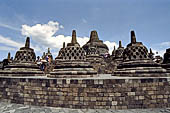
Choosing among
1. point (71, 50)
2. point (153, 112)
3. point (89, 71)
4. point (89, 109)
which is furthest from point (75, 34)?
point (153, 112)

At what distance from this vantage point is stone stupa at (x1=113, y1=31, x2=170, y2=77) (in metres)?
6.63

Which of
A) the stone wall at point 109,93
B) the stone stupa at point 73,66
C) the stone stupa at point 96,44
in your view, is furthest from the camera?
the stone stupa at point 96,44

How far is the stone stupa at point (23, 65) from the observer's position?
8.81m

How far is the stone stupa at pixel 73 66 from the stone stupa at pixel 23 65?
3159 mm

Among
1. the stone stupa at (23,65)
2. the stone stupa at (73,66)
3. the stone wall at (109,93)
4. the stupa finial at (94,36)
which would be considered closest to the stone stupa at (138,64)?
the stone wall at (109,93)

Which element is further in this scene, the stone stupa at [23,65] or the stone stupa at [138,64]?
the stone stupa at [23,65]

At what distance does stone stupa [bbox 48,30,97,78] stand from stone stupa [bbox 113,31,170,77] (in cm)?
246

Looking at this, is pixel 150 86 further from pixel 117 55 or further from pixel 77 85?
pixel 117 55

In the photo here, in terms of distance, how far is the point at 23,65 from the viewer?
9.23m

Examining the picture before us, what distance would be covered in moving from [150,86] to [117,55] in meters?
12.3

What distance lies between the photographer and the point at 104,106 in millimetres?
4867

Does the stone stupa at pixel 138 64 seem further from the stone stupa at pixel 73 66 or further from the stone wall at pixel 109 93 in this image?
the stone stupa at pixel 73 66

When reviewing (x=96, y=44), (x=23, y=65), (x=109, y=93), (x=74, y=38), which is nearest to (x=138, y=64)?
(x=109, y=93)

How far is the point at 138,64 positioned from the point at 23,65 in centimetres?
961
